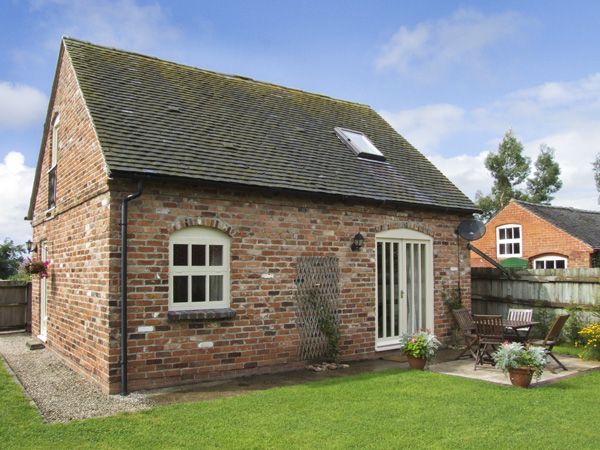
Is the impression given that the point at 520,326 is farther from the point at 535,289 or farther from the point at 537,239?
the point at 537,239

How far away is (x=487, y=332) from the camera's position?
9297 mm

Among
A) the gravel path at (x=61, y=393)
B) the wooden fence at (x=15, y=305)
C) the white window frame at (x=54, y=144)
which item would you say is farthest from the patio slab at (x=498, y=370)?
the wooden fence at (x=15, y=305)

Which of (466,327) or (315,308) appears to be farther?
(466,327)

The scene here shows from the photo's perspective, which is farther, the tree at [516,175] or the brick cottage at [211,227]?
the tree at [516,175]

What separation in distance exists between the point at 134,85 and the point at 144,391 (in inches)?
251

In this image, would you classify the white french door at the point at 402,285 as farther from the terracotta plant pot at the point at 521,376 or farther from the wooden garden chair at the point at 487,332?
the terracotta plant pot at the point at 521,376

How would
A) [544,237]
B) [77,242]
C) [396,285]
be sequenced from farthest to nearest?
[544,237] < [396,285] < [77,242]

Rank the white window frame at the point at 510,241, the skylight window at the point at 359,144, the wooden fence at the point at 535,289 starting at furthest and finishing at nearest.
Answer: the white window frame at the point at 510,241 → the skylight window at the point at 359,144 → the wooden fence at the point at 535,289

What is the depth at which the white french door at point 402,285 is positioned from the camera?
11.1 m

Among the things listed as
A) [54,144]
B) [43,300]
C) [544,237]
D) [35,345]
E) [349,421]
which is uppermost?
[54,144]

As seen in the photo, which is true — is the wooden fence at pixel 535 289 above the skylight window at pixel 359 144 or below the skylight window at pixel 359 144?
below

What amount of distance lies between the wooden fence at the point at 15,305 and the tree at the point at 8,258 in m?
23.9

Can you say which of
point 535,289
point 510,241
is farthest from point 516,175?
point 535,289

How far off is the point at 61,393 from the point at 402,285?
23.5 ft
